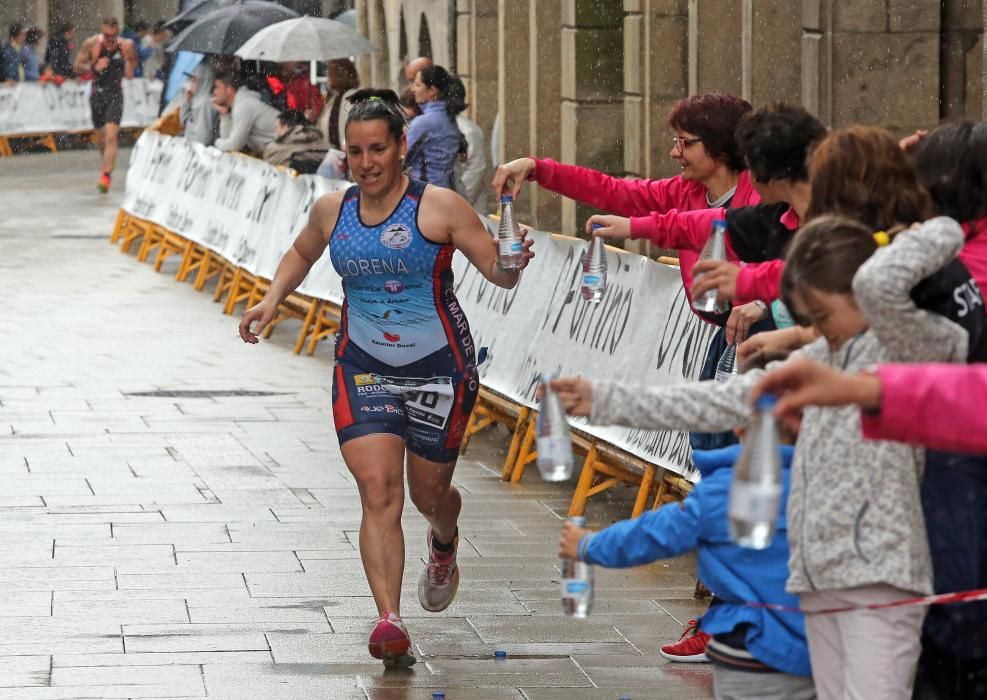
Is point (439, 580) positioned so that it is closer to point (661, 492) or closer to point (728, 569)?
point (661, 492)

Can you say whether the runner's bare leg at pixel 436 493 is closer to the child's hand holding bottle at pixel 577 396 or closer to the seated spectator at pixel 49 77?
the child's hand holding bottle at pixel 577 396

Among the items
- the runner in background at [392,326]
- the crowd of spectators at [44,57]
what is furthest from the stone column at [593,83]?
the crowd of spectators at [44,57]

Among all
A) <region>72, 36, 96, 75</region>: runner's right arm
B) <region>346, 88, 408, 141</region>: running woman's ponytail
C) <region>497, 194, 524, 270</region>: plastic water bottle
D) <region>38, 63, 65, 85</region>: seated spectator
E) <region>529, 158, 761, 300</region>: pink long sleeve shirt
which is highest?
<region>346, 88, 408, 141</region>: running woman's ponytail

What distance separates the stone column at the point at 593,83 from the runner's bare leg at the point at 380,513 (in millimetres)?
11265

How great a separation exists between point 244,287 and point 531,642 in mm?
11132

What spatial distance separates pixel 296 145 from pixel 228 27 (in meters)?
5.72

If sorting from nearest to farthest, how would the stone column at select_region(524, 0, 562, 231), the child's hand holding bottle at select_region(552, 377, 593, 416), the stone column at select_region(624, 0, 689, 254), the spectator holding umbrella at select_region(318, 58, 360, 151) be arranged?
the child's hand holding bottle at select_region(552, 377, 593, 416) → the stone column at select_region(624, 0, 689, 254) → the spectator holding umbrella at select_region(318, 58, 360, 151) → the stone column at select_region(524, 0, 562, 231)

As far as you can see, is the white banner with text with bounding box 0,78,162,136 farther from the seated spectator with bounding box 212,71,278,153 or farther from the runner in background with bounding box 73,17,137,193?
the seated spectator with bounding box 212,71,278,153

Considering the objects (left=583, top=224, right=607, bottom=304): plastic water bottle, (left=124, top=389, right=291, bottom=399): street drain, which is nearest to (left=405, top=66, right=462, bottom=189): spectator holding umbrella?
(left=124, top=389, right=291, bottom=399): street drain

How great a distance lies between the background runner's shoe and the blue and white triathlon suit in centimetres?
46

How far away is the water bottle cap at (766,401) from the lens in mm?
3689

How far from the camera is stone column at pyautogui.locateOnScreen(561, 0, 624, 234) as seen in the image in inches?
710

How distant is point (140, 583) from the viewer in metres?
8.14

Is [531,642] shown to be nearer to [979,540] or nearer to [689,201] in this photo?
[689,201]
